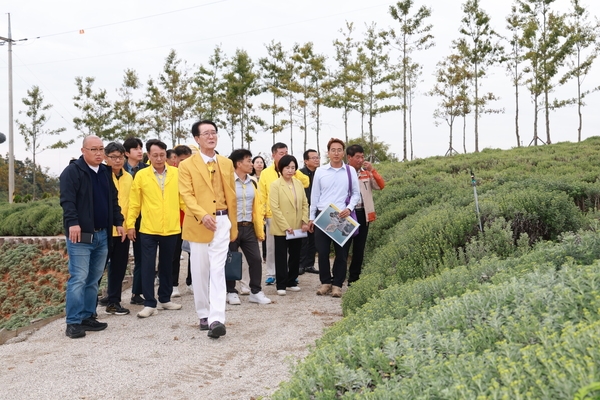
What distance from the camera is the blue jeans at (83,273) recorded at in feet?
20.1

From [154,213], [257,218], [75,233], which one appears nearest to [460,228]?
[257,218]

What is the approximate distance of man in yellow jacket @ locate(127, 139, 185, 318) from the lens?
7.01 m

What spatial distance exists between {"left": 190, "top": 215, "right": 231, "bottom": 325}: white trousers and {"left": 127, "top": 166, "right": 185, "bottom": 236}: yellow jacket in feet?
3.75

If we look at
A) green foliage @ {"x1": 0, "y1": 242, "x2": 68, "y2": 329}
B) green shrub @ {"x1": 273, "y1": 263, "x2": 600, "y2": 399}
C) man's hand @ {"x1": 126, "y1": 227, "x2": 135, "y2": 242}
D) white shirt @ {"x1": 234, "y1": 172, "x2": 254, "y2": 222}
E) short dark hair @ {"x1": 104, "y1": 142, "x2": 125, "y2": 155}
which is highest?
short dark hair @ {"x1": 104, "y1": 142, "x2": 125, "y2": 155}

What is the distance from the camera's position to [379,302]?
4.43m

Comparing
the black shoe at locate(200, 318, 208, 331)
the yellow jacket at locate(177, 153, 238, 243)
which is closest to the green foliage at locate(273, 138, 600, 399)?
the black shoe at locate(200, 318, 208, 331)

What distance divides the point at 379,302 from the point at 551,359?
2425 mm

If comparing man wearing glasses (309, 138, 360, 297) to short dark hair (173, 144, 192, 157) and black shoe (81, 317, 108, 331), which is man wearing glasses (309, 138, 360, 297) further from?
black shoe (81, 317, 108, 331)

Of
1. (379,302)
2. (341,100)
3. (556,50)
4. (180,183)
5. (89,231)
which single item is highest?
(556,50)

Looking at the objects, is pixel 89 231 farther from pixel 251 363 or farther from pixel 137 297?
pixel 251 363

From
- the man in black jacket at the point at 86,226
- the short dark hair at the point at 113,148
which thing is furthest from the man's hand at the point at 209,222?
the short dark hair at the point at 113,148

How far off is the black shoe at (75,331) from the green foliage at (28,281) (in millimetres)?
2316

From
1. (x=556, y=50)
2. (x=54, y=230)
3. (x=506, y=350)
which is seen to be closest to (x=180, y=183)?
(x=506, y=350)

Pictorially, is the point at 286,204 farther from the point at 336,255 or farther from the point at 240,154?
the point at 240,154
